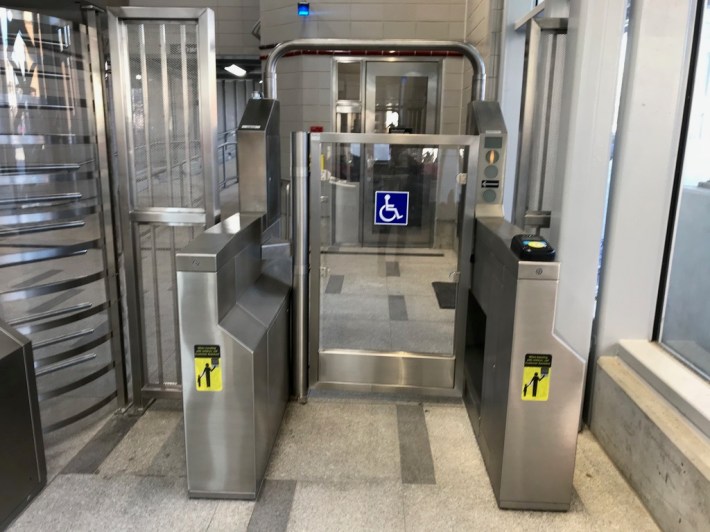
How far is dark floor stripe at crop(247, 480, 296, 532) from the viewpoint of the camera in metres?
2.09

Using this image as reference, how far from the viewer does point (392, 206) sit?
2.93m

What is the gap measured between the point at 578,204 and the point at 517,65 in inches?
91.4

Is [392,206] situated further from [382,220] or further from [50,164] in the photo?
[50,164]

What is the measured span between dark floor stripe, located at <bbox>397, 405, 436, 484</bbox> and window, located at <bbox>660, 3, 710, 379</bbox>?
1.21m

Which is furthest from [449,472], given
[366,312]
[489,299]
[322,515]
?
[366,312]

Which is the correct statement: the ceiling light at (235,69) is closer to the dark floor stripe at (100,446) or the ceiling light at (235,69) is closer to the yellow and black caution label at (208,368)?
the dark floor stripe at (100,446)

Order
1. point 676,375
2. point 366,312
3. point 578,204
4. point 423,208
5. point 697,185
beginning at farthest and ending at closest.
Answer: point 366,312, point 423,208, point 578,204, point 697,185, point 676,375

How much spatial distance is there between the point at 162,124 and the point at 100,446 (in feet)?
5.12

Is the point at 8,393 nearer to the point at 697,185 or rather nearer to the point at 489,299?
the point at 489,299

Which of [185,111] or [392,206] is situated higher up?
[185,111]

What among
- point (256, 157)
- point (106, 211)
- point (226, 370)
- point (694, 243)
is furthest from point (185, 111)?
point (694, 243)

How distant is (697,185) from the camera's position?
249cm

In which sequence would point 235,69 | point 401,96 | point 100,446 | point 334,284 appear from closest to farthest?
point 100,446 → point 334,284 → point 401,96 → point 235,69

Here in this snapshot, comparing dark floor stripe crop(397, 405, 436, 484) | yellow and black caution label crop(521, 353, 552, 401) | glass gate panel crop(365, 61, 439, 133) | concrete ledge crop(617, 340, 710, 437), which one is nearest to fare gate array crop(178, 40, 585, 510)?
yellow and black caution label crop(521, 353, 552, 401)
